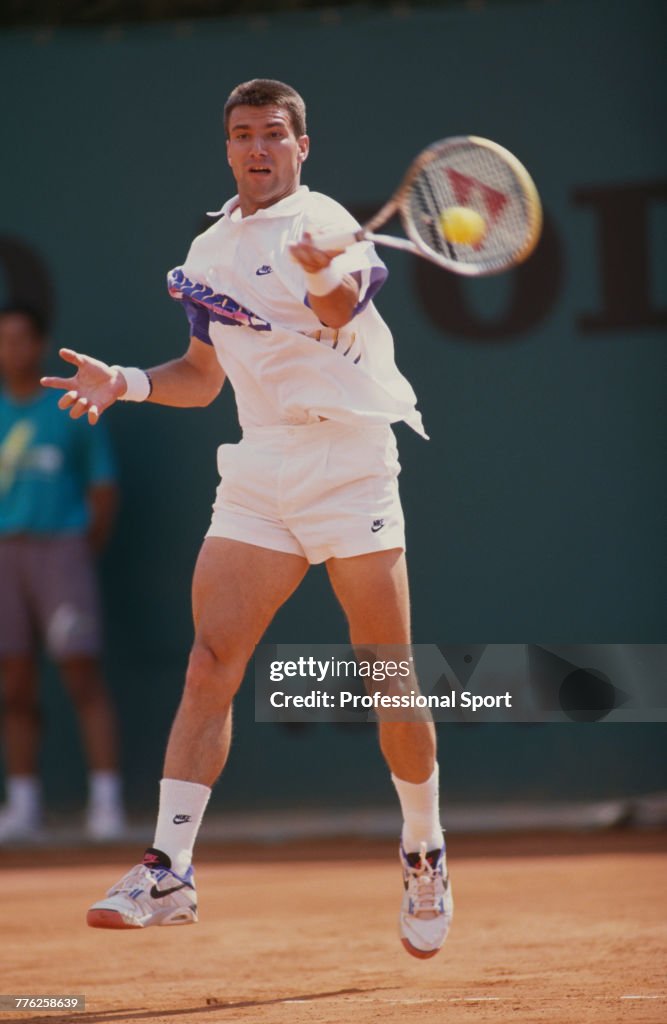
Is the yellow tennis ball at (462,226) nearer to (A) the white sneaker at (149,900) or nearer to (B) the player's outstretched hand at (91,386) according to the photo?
(B) the player's outstretched hand at (91,386)

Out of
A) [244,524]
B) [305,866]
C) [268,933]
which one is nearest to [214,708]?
[244,524]

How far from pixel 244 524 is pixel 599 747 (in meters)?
3.99

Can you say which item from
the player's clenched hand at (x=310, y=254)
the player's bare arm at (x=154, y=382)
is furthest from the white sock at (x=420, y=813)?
the player's clenched hand at (x=310, y=254)

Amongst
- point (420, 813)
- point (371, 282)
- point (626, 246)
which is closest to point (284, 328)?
point (371, 282)

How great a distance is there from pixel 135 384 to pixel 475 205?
91 cm

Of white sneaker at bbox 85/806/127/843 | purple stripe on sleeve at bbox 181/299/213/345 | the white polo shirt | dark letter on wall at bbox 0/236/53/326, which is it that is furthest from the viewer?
dark letter on wall at bbox 0/236/53/326

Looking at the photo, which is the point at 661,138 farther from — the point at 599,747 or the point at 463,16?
the point at 599,747

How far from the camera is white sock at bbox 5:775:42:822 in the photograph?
24.5ft

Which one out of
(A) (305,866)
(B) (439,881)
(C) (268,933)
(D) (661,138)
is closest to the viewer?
(B) (439,881)

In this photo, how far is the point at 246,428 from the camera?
406cm

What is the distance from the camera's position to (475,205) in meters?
3.98

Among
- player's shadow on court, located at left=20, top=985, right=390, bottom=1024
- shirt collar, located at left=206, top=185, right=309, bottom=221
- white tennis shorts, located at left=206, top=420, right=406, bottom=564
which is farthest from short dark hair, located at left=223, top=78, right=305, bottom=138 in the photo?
player's shadow on court, located at left=20, top=985, right=390, bottom=1024

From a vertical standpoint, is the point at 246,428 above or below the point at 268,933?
above

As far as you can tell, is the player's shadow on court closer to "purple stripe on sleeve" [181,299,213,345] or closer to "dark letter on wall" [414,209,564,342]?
"purple stripe on sleeve" [181,299,213,345]
